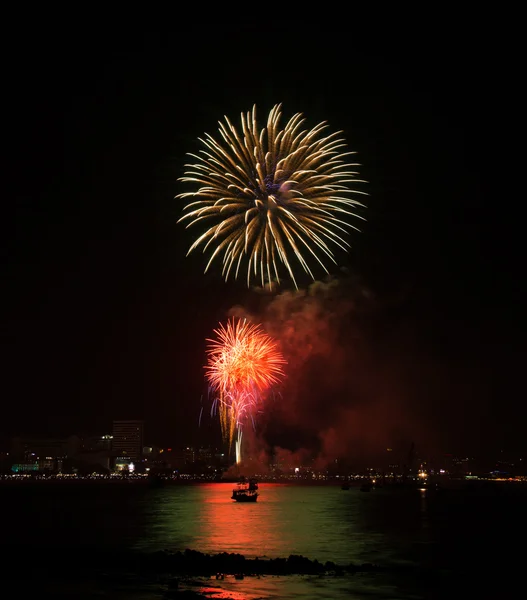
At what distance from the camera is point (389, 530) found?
74.5m

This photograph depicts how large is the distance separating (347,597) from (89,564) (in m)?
16.1

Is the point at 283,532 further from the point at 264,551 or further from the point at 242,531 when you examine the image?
the point at 264,551

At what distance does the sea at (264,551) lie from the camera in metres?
35.5

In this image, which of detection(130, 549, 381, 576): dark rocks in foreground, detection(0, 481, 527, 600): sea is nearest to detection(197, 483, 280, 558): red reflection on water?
detection(0, 481, 527, 600): sea

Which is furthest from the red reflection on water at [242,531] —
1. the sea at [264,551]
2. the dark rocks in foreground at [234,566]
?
the dark rocks in foreground at [234,566]

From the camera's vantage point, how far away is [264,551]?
1999 inches

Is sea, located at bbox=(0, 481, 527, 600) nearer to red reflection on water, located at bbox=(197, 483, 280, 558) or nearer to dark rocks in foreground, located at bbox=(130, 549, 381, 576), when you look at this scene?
red reflection on water, located at bbox=(197, 483, 280, 558)

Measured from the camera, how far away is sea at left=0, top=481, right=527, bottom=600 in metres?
35.5

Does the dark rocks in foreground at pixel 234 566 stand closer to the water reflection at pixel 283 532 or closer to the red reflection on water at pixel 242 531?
the water reflection at pixel 283 532

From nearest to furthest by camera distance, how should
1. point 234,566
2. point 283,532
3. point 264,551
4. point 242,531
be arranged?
point 234,566 → point 264,551 → point 242,531 → point 283,532

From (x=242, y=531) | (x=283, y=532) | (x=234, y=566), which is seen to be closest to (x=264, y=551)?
(x=234, y=566)

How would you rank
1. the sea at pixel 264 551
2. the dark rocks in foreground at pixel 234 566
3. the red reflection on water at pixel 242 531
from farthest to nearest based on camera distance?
the red reflection on water at pixel 242 531
the dark rocks in foreground at pixel 234 566
the sea at pixel 264 551

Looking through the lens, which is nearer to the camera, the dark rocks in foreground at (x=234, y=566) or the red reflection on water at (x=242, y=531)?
the dark rocks in foreground at (x=234, y=566)

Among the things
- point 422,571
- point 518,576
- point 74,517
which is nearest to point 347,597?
point 422,571
